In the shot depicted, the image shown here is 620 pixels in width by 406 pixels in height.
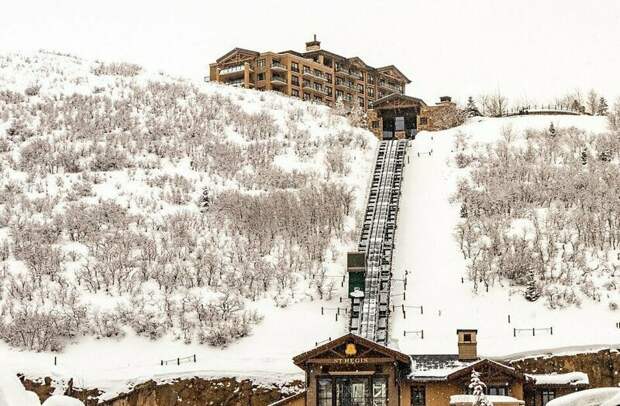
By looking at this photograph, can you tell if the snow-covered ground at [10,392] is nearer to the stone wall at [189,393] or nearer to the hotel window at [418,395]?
the hotel window at [418,395]

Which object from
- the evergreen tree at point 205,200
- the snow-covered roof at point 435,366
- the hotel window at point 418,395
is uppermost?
the evergreen tree at point 205,200

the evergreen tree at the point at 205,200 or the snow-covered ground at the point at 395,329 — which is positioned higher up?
the evergreen tree at the point at 205,200

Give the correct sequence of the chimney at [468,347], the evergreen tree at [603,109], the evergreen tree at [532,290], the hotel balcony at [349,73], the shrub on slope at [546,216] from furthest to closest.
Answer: the hotel balcony at [349,73]
the evergreen tree at [603,109]
the shrub on slope at [546,216]
the evergreen tree at [532,290]
the chimney at [468,347]

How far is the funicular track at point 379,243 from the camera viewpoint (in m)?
42.2

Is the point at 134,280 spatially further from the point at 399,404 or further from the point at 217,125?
the point at 217,125

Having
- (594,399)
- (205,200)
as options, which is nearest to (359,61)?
(205,200)

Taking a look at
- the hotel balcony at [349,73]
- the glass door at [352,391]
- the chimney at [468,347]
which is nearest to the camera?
the glass door at [352,391]

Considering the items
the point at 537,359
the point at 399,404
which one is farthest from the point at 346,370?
the point at 537,359

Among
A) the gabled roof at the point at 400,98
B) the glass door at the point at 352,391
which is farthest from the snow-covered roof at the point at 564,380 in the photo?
the gabled roof at the point at 400,98

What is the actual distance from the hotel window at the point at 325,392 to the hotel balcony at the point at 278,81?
70.7 meters

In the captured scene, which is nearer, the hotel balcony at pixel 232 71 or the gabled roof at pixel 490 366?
the gabled roof at pixel 490 366

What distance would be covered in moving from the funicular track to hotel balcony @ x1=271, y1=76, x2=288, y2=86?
3045cm

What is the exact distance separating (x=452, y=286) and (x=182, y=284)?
14034mm

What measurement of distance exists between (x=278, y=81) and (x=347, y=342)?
232 ft
